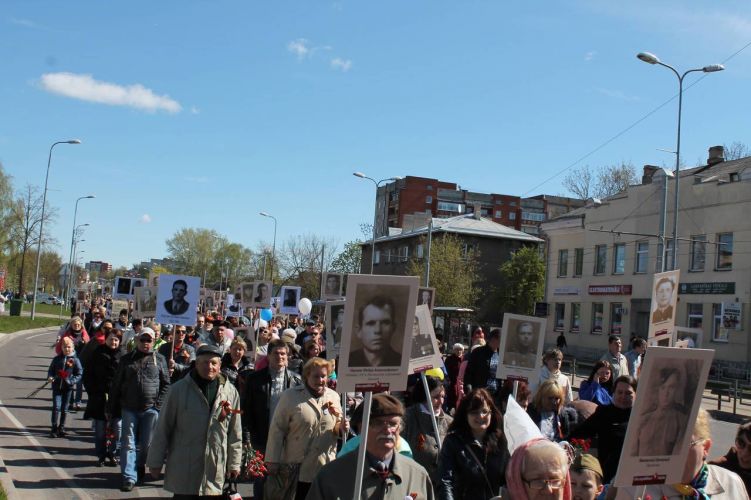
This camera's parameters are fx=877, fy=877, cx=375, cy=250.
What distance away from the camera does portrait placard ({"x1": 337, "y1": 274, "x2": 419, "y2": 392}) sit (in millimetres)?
4922

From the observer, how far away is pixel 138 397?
10.3 metres

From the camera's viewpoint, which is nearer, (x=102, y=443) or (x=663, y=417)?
(x=663, y=417)

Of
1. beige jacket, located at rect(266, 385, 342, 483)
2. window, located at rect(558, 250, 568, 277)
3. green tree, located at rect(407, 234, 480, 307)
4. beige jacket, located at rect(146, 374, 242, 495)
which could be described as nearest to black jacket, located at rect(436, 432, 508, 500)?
beige jacket, located at rect(266, 385, 342, 483)

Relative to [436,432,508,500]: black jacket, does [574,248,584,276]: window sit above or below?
above

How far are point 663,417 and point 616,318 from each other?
45.0 m

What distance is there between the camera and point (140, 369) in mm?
10414

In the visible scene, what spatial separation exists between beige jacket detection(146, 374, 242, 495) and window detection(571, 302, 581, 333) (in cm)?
4579

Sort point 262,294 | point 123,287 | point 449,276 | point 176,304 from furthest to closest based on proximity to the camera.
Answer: point 449,276, point 123,287, point 262,294, point 176,304

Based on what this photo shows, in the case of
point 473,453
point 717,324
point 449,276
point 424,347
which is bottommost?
point 473,453

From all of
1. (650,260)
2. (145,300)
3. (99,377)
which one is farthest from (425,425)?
(650,260)

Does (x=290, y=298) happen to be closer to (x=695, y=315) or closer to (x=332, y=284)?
(x=332, y=284)

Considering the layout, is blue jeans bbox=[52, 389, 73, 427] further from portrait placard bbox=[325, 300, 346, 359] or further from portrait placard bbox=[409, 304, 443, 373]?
portrait placard bbox=[409, 304, 443, 373]

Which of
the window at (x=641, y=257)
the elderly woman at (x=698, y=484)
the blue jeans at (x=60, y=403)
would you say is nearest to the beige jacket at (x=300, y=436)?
the elderly woman at (x=698, y=484)

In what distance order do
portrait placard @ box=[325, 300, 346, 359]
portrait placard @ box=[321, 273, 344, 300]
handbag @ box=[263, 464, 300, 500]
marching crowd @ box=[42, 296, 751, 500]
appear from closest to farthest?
marching crowd @ box=[42, 296, 751, 500]
handbag @ box=[263, 464, 300, 500]
portrait placard @ box=[325, 300, 346, 359]
portrait placard @ box=[321, 273, 344, 300]
